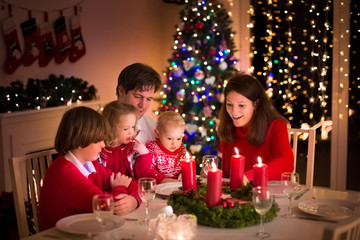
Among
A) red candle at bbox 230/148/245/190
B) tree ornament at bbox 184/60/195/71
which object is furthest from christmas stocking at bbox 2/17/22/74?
red candle at bbox 230/148/245/190

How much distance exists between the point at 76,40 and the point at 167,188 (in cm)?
307

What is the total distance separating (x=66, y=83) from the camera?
4762mm

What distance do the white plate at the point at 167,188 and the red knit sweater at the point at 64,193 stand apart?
7.2 inches

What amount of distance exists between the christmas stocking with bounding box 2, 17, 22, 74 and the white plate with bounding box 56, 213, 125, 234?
2.85 m

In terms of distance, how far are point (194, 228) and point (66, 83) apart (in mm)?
3380

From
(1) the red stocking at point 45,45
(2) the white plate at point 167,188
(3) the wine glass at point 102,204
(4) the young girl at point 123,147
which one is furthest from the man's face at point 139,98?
(1) the red stocking at point 45,45

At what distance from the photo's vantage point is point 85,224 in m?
1.87

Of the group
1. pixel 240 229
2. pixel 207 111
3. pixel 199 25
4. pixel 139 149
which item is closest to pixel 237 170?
pixel 240 229

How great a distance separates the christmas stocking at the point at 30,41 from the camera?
4.54 m

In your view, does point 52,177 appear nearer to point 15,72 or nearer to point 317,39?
point 15,72

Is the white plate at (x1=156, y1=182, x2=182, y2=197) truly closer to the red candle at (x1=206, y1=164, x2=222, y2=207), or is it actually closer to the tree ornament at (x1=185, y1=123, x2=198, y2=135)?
the red candle at (x1=206, y1=164, x2=222, y2=207)

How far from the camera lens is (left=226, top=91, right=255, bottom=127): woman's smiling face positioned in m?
2.87

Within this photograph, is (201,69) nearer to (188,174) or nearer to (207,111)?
(207,111)

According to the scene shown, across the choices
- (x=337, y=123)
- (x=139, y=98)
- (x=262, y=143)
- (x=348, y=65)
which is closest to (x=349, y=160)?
(x=337, y=123)
